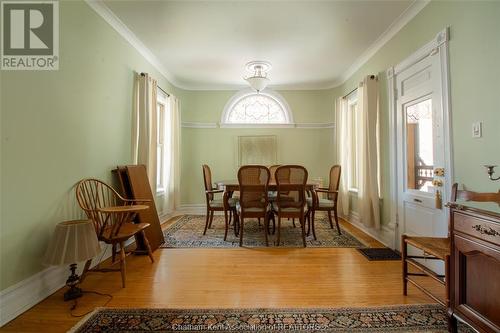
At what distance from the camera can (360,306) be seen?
1.84 metres

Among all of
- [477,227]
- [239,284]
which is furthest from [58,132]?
[477,227]

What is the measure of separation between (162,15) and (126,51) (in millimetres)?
795

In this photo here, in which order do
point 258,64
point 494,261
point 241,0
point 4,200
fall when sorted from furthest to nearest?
point 258,64 < point 241,0 < point 4,200 < point 494,261

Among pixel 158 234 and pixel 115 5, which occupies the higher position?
pixel 115 5

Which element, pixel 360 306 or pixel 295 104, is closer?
pixel 360 306

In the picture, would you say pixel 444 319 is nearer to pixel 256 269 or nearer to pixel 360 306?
pixel 360 306

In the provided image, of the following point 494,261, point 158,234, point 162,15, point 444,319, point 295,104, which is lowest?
point 444,319

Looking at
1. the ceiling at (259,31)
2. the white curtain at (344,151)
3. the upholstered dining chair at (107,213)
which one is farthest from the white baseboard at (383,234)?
the upholstered dining chair at (107,213)

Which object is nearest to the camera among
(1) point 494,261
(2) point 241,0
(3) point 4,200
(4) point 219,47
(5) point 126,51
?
(1) point 494,261

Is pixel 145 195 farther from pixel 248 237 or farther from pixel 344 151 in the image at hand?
pixel 344 151

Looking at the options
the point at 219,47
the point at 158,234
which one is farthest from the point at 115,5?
the point at 158,234

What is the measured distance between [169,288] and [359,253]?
7.29 feet

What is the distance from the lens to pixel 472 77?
1929 mm

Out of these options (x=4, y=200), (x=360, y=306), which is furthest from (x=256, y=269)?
(x=4, y=200)
